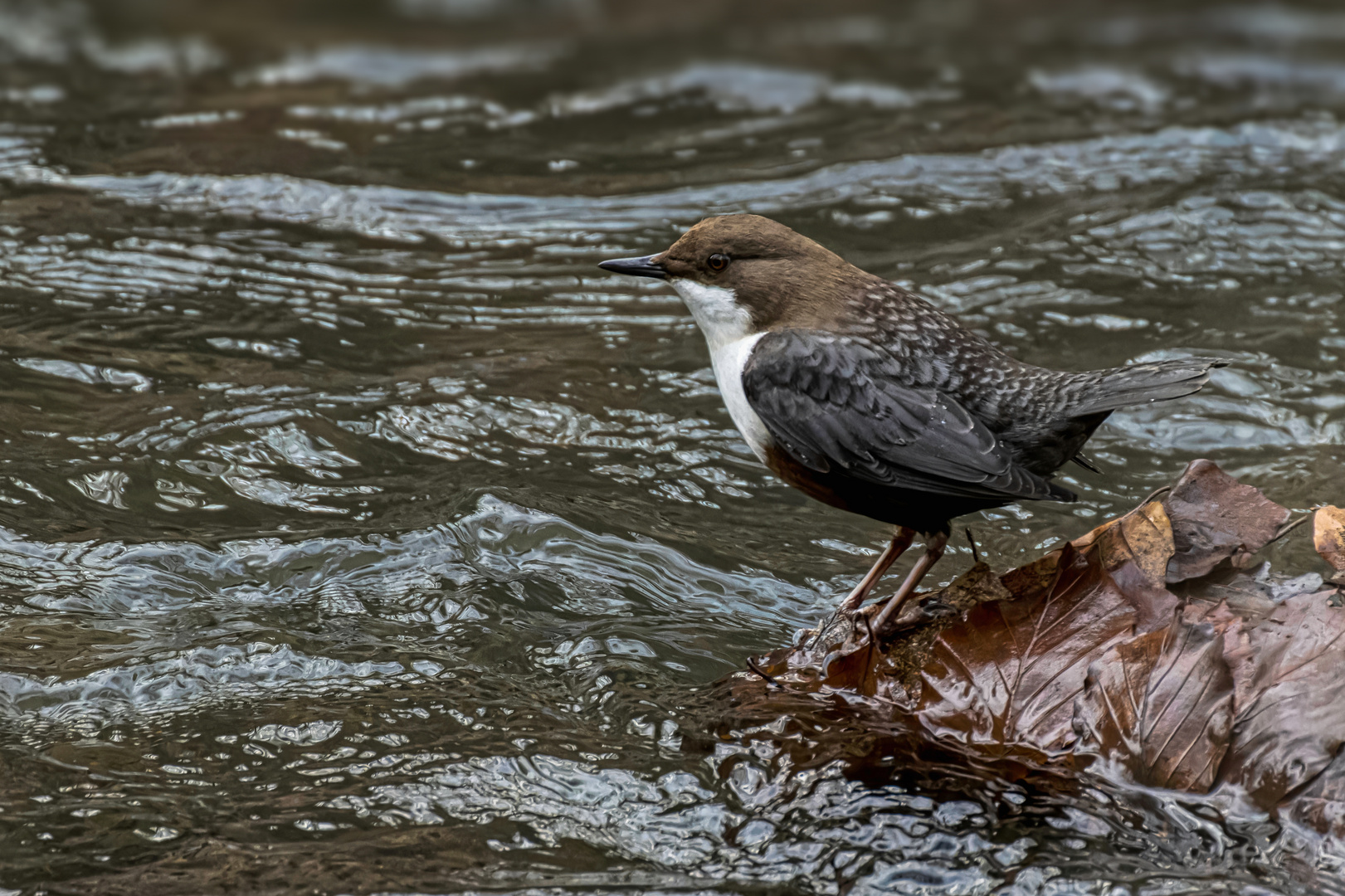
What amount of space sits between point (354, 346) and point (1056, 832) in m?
3.33

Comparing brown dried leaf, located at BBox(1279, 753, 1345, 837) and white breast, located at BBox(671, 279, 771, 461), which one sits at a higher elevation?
white breast, located at BBox(671, 279, 771, 461)

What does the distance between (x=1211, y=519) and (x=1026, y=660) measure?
53 cm

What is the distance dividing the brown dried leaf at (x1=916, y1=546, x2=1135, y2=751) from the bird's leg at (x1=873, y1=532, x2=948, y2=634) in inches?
7.2

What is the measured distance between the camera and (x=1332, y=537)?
110 inches

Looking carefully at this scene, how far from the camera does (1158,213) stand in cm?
611

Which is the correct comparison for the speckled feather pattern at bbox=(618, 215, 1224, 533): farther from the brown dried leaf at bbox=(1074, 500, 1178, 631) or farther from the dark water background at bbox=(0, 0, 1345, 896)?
the dark water background at bbox=(0, 0, 1345, 896)

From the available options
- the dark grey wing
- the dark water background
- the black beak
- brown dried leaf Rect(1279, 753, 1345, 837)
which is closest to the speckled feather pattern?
the dark grey wing

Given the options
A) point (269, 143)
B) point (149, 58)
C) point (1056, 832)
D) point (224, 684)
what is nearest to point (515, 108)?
point (269, 143)

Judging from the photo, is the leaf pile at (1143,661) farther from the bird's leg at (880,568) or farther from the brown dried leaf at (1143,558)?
the bird's leg at (880,568)

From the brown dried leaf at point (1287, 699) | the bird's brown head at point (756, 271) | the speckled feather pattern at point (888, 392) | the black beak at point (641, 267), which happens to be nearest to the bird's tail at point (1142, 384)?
the speckled feather pattern at point (888, 392)

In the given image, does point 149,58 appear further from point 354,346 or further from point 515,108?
point 354,346

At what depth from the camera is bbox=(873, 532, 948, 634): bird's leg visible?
310cm

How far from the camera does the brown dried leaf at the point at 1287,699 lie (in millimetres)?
2457

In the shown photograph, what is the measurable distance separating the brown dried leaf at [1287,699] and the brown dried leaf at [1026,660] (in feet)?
0.82
